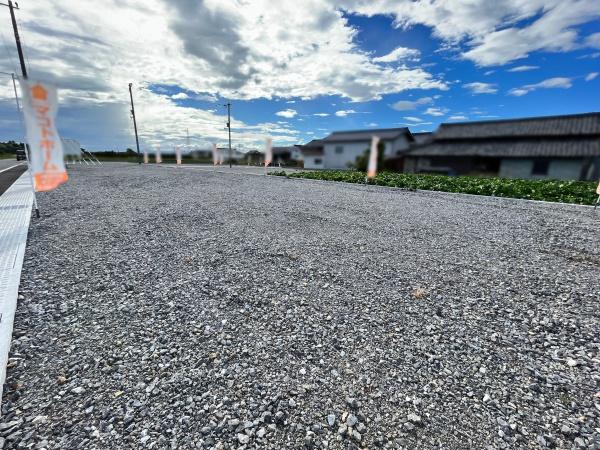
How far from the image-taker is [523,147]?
62.7ft

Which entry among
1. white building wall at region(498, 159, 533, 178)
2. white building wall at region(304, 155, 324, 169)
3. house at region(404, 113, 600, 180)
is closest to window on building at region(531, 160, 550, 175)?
house at region(404, 113, 600, 180)

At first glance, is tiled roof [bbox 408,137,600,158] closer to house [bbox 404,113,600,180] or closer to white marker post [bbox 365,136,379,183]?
house [bbox 404,113,600,180]

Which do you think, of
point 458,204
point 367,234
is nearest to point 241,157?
point 458,204

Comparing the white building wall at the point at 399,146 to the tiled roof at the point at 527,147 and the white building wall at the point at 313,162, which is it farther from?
the white building wall at the point at 313,162

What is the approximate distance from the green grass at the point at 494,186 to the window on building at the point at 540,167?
11.9 feet

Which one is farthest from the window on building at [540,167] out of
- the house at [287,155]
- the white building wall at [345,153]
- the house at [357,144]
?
the house at [287,155]

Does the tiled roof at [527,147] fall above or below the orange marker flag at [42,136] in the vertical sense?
above

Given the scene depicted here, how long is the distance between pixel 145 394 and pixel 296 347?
1305 millimetres

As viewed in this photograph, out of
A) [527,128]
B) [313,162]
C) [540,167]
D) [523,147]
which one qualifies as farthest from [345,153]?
[527,128]

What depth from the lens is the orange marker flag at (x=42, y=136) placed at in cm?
308

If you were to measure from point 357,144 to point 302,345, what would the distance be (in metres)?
8.90

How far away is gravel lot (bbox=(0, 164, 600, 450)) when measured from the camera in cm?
194

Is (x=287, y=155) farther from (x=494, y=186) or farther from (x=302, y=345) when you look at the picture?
(x=302, y=345)

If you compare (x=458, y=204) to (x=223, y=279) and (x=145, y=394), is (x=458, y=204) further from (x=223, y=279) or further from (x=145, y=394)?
(x=145, y=394)
